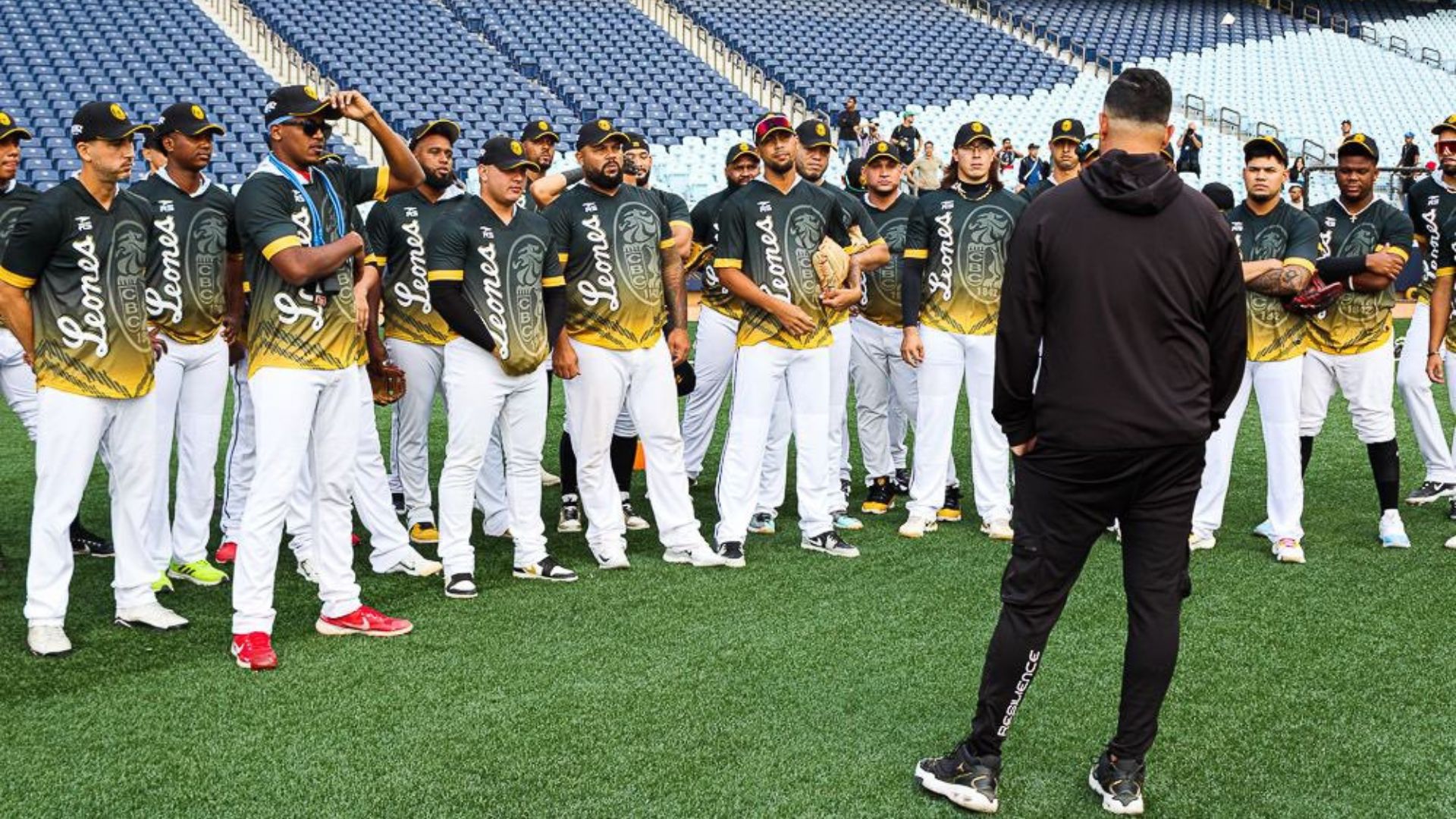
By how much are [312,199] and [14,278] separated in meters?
1.21

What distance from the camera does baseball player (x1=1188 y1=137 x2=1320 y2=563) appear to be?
7.05 meters

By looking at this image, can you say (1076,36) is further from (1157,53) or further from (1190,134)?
(1190,134)

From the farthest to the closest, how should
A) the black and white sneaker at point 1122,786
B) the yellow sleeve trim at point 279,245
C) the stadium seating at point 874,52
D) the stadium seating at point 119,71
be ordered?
the stadium seating at point 874,52
the stadium seating at point 119,71
the yellow sleeve trim at point 279,245
the black and white sneaker at point 1122,786

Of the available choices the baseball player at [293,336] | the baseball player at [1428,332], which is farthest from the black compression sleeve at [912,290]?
the baseball player at [293,336]

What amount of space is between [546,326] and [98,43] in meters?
21.2

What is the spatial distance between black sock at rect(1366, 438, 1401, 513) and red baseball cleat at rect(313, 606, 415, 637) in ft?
17.3

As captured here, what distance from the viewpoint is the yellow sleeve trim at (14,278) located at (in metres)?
5.54

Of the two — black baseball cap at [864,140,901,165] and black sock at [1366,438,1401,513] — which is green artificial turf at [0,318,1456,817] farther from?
black baseball cap at [864,140,901,165]

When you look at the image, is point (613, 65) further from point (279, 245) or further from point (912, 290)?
point (279, 245)

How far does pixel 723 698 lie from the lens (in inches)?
200

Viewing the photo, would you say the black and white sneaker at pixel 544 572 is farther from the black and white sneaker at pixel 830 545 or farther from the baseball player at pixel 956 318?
the baseball player at pixel 956 318

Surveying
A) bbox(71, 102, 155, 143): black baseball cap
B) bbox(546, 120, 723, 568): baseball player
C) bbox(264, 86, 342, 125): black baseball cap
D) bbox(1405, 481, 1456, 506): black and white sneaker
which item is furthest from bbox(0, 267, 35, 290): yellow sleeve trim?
bbox(1405, 481, 1456, 506): black and white sneaker

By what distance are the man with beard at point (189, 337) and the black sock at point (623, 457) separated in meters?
2.39

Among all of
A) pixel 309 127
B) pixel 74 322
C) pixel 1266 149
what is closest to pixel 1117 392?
pixel 309 127
